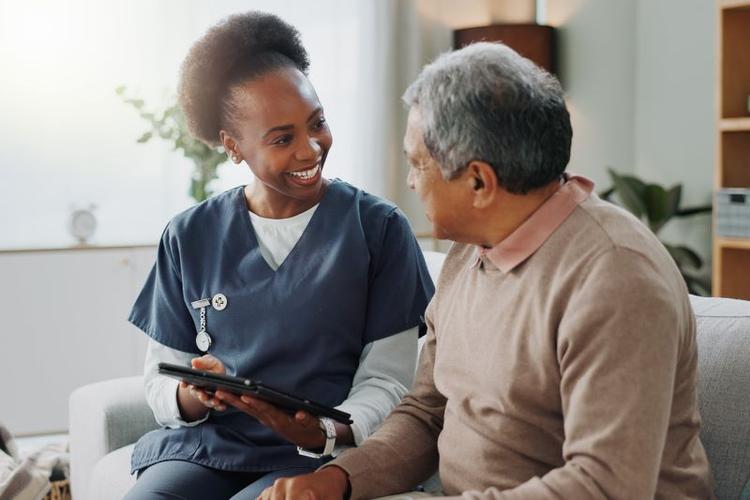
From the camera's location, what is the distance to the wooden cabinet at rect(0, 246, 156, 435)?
3.80m

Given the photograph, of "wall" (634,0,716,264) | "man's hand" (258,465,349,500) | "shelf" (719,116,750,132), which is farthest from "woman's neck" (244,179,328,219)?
"wall" (634,0,716,264)

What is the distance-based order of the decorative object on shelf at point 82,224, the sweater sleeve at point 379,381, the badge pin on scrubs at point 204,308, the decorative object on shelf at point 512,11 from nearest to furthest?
the sweater sleeve at point 379,381 → the badge pin on scrubs at point 204,308 → the decorative object on shelf at point 82,224 → the decorative object on shelf at point 512,11

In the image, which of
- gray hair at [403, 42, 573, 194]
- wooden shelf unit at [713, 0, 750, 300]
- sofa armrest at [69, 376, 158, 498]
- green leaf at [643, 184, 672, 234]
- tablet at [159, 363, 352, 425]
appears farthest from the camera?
green leaf at [643, 184, 672, 234]

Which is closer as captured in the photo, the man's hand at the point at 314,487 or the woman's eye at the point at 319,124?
the man's hand at the point at 314,487

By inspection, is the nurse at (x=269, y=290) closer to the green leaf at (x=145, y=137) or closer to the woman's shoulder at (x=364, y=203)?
the woman's shoulder at (x=364, y=203)

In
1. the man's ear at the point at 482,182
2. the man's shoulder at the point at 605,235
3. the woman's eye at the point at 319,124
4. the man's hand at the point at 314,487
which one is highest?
the woman's eye at the point at 319,124

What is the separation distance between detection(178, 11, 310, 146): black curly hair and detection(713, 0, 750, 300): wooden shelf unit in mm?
2202

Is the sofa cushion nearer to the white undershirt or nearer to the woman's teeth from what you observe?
the white undershirt

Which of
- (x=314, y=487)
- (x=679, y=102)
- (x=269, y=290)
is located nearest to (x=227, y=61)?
(x=269, y=290)

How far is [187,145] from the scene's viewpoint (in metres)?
3.97

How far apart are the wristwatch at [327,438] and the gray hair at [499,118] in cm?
52

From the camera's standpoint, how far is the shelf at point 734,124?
3.58m

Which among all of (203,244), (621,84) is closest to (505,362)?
(203,244)

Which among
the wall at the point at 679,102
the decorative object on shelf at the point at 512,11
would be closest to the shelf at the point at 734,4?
the wall at the point at 679,102
